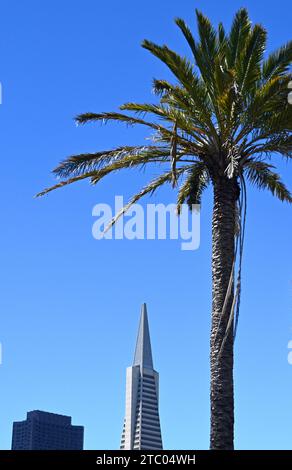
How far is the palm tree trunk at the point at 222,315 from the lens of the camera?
2095cm

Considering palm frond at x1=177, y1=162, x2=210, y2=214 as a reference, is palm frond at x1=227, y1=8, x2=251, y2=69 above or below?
above

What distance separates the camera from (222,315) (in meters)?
21.8

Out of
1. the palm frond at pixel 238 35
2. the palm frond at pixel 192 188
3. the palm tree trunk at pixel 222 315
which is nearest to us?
the palm tree trunk at pixel 222 315

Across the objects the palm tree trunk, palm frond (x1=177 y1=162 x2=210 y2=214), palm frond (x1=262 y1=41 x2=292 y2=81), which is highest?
palm frond (x1=262 y1=41 x2=292 y2=81)

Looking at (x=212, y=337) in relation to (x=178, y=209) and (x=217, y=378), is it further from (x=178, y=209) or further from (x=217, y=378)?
(x=178, y=209)

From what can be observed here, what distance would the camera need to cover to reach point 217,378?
21.3m

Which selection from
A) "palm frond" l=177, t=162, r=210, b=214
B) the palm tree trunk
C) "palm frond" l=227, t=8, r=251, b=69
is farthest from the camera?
"palm frond" l=177, t=162, r=210, b=214

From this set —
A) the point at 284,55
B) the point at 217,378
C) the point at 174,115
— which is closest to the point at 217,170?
the point at 174,115

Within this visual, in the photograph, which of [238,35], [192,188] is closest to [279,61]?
[238,35]

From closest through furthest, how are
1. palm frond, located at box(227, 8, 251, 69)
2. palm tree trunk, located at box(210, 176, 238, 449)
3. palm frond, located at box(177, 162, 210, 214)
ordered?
palm tree trunk, located at box(210, 176, 238, 449) < palm frond, located at box(227, 8, 251, 69) < palm frond, located at box(177, 162, 210, 214)

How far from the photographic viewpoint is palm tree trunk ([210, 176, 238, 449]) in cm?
2095

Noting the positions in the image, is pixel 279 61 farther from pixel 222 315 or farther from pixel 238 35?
pixel 222 315

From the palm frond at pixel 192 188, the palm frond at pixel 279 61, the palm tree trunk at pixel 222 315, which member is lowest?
the palm tree trunk at pixel 222 315

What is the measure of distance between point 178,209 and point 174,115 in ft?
15.3
